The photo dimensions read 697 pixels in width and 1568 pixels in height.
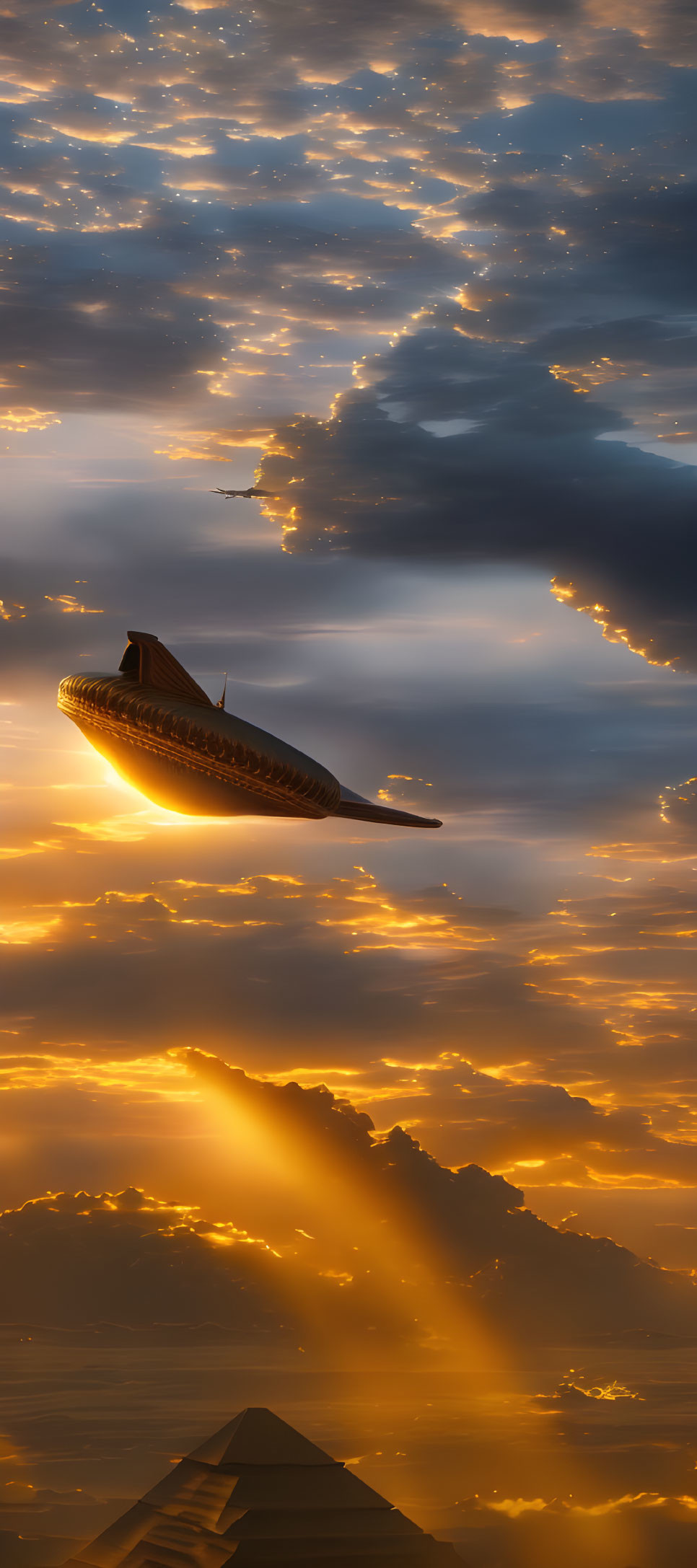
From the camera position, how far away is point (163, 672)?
2304 inches

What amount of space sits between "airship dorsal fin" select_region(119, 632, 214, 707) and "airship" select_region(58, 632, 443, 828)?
35mm

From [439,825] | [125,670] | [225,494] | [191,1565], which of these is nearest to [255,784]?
[125,670]

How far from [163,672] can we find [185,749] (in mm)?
5122

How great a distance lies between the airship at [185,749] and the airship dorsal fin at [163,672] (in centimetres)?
3

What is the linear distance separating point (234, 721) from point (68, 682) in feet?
43.2

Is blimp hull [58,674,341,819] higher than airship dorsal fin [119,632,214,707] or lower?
lower

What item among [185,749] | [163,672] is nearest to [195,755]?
[185,749]

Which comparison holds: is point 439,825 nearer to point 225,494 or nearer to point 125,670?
point 125,670

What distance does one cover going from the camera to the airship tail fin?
63156 millimetres

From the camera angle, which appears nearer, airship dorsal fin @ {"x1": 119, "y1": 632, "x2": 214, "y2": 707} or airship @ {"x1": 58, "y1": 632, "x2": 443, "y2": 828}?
airship @ {"x1": 58, "y1": 632, "x2": 443, "y2": 828}

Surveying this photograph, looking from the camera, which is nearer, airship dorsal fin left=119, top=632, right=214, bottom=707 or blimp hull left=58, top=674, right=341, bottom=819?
blimp hull left=58, top=674, right=341, bottom=819

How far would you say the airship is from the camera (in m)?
54.7

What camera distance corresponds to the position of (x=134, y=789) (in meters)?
65.2

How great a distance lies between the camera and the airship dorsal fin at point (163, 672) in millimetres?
58250
